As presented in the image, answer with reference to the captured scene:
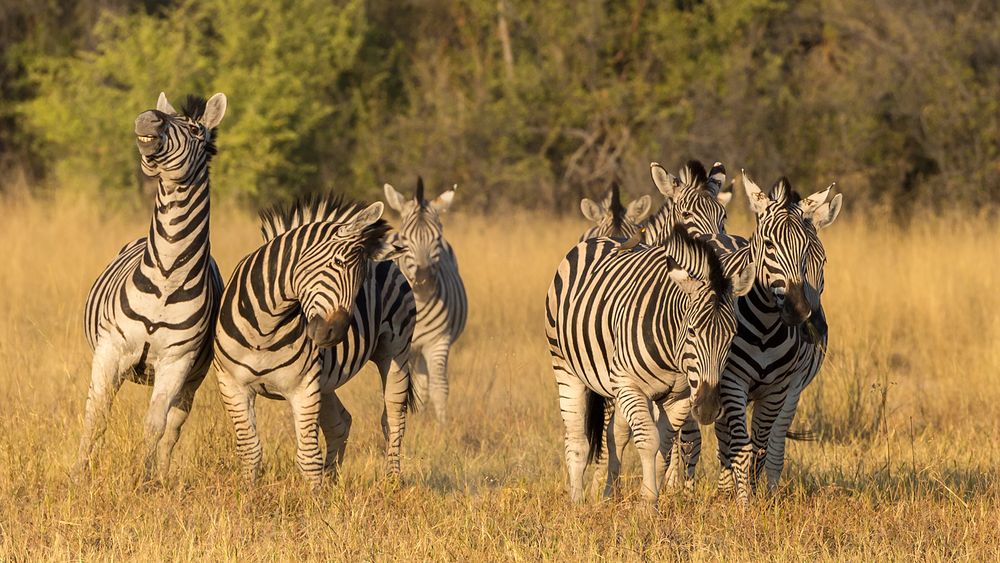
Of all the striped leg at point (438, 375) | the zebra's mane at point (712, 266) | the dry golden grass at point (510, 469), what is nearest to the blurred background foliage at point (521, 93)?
the dry golden grass at point (510, 469)

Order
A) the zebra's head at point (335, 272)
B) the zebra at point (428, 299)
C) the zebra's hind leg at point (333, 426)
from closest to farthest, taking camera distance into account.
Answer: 1. the zebra's head at point (335, 272)
2. the zebra's hind leg at point (333, 426)
3. the zebra at point (428, 299)

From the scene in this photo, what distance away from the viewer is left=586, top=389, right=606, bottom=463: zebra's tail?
6.81 m

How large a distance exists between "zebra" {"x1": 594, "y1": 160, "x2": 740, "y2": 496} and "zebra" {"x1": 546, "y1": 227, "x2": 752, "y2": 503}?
0.42 feet

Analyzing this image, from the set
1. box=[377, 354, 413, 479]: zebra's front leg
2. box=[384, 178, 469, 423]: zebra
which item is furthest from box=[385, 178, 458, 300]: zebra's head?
box=[377, 354, 413, 479]: zebra's front leg

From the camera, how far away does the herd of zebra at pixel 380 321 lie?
18.5 ft

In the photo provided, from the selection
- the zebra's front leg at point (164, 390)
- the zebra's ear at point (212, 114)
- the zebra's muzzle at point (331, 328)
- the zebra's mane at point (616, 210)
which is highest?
the zebra's ear at point (212, 114)

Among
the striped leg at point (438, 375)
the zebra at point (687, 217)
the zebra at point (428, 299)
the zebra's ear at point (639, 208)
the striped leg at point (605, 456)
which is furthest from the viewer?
the zebra's ear at point (639, 208)

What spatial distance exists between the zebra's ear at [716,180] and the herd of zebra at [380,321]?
1.96 feet

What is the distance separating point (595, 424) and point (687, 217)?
4.04ft

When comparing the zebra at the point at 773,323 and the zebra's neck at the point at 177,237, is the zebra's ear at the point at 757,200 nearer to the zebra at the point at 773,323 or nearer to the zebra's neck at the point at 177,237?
the zebra at the point at 773,323

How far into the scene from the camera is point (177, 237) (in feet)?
20.0

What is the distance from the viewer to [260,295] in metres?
5.93

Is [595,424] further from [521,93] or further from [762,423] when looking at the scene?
[521,93]

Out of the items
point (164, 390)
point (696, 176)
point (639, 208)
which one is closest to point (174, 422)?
point (164, 390)
